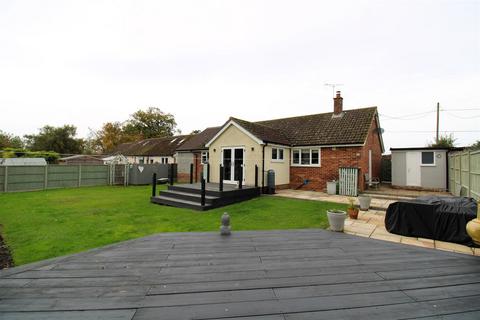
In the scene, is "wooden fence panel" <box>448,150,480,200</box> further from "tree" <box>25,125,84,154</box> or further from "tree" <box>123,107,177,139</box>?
"tree" <box>25,125,84,154</box>

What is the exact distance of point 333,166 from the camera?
13.0 meters

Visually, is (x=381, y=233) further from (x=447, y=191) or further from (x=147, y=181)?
(x=147, y=181)

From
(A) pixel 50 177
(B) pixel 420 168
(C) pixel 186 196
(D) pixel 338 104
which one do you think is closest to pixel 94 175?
(A) pixel 50 177

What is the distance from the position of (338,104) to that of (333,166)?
16.8 ft

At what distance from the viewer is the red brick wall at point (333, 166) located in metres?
12.3

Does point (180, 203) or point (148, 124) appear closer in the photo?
point (180, 203)

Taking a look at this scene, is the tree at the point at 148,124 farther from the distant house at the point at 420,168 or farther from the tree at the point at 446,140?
the tree at the point at 446,140

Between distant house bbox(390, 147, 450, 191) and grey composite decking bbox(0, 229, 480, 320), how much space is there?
12148 mm

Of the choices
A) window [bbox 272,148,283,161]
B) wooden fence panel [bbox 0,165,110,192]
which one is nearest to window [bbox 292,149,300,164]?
window [bbox 272,148,283,161]

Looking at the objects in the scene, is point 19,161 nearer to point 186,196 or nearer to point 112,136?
point 186,196

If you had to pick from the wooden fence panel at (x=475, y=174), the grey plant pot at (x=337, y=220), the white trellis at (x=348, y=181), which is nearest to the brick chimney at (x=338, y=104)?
the white trellis at (x=348, y=181)

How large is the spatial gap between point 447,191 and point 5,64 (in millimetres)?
23808

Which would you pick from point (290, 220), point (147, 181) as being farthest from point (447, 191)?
point (147, 181)

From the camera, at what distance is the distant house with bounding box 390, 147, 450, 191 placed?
12805 mm
